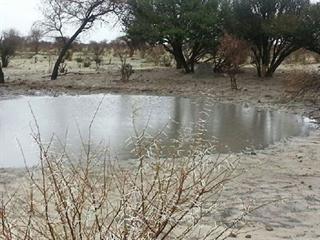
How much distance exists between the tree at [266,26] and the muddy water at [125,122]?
5.54 meters

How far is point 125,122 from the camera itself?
15.3 meters

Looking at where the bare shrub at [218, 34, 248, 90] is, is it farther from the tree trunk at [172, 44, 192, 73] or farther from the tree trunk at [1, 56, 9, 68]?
the tree trunk at [1, 56, 9, 68]

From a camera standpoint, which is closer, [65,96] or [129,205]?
[129,205]

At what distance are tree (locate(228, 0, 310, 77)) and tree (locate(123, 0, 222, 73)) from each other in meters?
1.16

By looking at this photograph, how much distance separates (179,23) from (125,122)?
13640 mm

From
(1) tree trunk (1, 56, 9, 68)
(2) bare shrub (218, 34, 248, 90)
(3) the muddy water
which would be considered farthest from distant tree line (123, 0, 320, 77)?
(1) tree trunk (1, 56, 9, 68)

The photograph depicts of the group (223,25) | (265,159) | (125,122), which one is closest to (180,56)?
(223,25)

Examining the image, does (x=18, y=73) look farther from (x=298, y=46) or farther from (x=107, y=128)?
(x=107, y=128)

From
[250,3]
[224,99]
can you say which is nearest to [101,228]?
[224,99]

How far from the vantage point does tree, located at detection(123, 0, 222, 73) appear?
27500 millimetres

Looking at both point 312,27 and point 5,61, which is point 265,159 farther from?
point 5,61

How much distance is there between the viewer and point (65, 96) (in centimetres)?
2320

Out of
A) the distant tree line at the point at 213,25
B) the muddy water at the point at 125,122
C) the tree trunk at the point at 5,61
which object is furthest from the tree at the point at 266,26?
the tree trunk at the point at 5,61

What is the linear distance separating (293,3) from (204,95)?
647 cm
